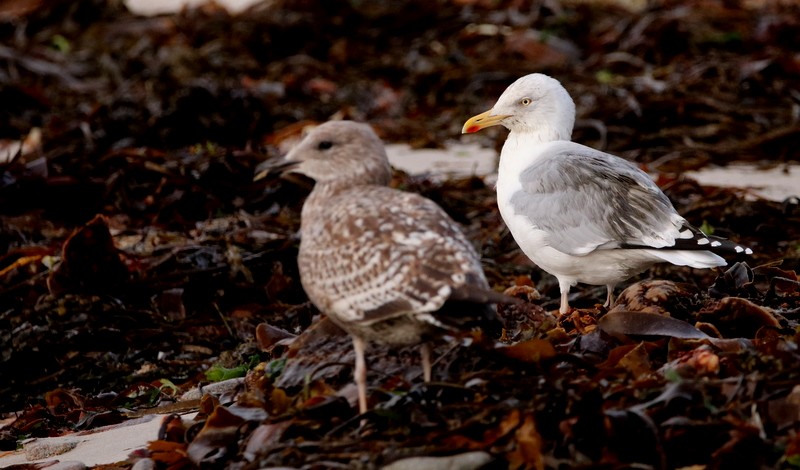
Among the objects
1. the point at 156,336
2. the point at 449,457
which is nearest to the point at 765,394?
the point at 449,457

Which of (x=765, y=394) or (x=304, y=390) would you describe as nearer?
(x=765, y=394)

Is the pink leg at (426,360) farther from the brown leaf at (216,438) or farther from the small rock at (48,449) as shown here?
the small rock at (48,449)

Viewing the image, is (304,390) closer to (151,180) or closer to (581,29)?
(151,180)

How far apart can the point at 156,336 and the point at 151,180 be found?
71.9 inches

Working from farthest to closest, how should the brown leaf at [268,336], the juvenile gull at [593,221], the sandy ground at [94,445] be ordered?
the juvenile gull at [593,221] < the brown leaf at [268,336] < the sandy ground at [94,445]

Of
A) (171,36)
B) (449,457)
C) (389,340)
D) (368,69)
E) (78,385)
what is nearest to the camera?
(449,457)

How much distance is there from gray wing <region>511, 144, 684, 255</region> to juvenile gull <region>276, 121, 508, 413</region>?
1.10m

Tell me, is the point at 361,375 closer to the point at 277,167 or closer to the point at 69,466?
the point at 277,167

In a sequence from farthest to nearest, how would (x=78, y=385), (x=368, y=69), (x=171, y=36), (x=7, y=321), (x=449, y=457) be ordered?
(x=171, y=36) < (x=368, y=69) < (x=7, y=321) < (x=78, y=385) < (x=449, y=457)

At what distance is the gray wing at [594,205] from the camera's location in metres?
4.23

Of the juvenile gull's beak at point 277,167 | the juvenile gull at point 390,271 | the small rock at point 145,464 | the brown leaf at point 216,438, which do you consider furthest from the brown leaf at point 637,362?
the small rock at point 145,464

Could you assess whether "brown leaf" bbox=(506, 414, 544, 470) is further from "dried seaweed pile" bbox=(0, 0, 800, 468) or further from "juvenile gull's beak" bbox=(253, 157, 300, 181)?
"juvenile gull's beak" bbox=(253, 157, 300, 181)

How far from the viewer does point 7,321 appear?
16.7ft

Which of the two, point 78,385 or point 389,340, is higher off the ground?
point 389,340
